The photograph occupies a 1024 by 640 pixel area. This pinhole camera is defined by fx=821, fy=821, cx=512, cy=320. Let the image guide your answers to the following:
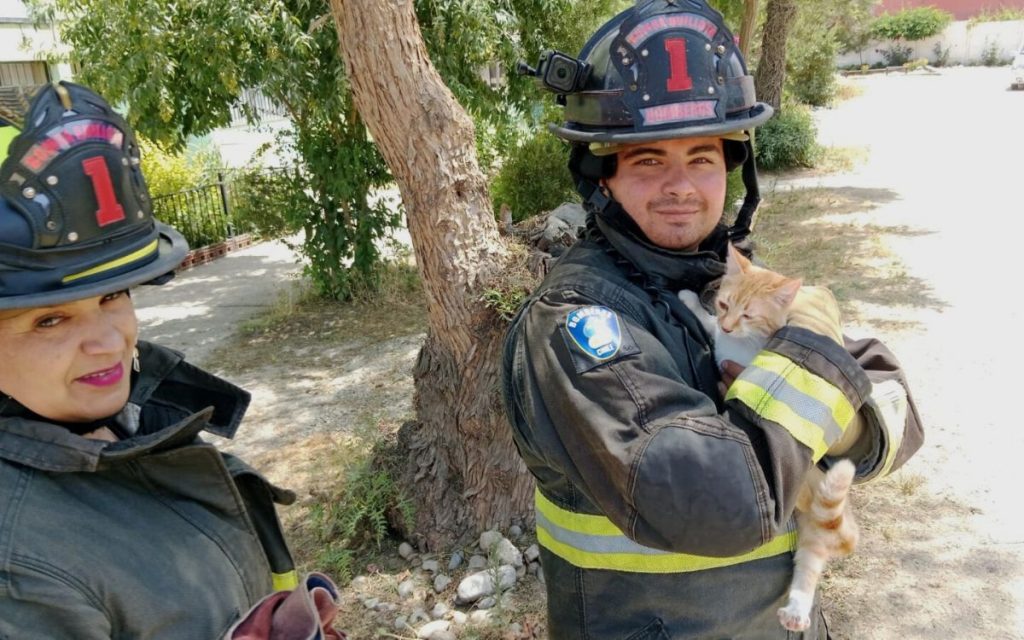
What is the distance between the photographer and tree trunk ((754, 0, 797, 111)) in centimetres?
1491

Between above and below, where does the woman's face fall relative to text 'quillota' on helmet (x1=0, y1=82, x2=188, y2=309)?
below

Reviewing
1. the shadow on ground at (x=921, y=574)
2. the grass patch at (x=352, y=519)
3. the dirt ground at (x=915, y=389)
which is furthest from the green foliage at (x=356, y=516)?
the shadow on ground at (x=921, y=574)

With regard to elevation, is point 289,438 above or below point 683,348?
below

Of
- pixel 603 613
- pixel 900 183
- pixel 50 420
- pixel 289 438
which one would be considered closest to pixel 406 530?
pixel 289 438

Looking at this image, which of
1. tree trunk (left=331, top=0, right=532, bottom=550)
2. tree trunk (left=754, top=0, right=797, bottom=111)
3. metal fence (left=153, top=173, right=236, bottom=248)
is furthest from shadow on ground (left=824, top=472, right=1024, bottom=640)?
tree trunk (left=754, top=0, right=797, bottom=111)

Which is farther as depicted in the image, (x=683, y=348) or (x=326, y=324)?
(x=326, y=324)

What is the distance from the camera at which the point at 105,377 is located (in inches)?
59.0

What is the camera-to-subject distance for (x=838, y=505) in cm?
175

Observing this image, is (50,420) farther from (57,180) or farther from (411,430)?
(411,430)

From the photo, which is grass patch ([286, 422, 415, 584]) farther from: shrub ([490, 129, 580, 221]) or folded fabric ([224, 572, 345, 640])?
shrub ([490, 129, 580, 221])

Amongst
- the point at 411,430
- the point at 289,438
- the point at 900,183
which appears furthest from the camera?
the point at 900,183

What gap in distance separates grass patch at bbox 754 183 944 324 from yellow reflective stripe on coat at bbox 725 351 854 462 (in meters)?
6.22

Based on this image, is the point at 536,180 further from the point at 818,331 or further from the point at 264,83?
A: the point at 818,331

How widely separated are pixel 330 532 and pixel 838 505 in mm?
3036
